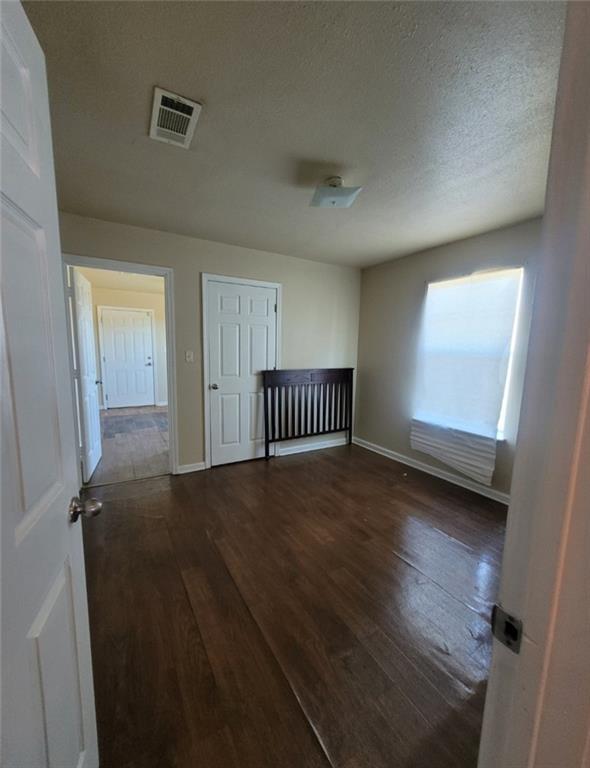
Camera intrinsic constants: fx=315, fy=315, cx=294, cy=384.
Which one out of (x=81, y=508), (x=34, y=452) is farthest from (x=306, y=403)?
(x=34, y=452)

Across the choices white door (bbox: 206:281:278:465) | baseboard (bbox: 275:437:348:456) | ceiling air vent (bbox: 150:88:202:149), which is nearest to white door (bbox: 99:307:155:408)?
white door (bbox: 206:281:278:465)

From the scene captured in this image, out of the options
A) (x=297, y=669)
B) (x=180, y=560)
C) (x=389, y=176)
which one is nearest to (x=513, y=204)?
(x=389, y=176)

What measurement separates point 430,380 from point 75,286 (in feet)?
11.8

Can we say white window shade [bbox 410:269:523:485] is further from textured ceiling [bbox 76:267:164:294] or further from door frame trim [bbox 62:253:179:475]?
textured ceiling [bbox 76:267:164:294]

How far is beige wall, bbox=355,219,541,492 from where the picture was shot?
2.65m

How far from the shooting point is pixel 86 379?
3.12 m

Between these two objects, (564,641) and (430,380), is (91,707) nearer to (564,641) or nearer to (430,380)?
(564,641)

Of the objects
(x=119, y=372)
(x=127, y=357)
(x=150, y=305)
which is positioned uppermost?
(x=150, y=305)

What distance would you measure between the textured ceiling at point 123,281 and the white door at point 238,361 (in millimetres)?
2056

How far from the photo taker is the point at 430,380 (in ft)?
11.0

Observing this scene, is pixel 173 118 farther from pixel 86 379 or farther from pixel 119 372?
pixel 119 372

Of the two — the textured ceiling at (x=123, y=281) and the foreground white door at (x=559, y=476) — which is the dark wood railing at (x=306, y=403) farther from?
the foreground white door at (x=559, y=476)

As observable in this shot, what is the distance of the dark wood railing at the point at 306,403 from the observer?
12.2 ft

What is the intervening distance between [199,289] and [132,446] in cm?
232
